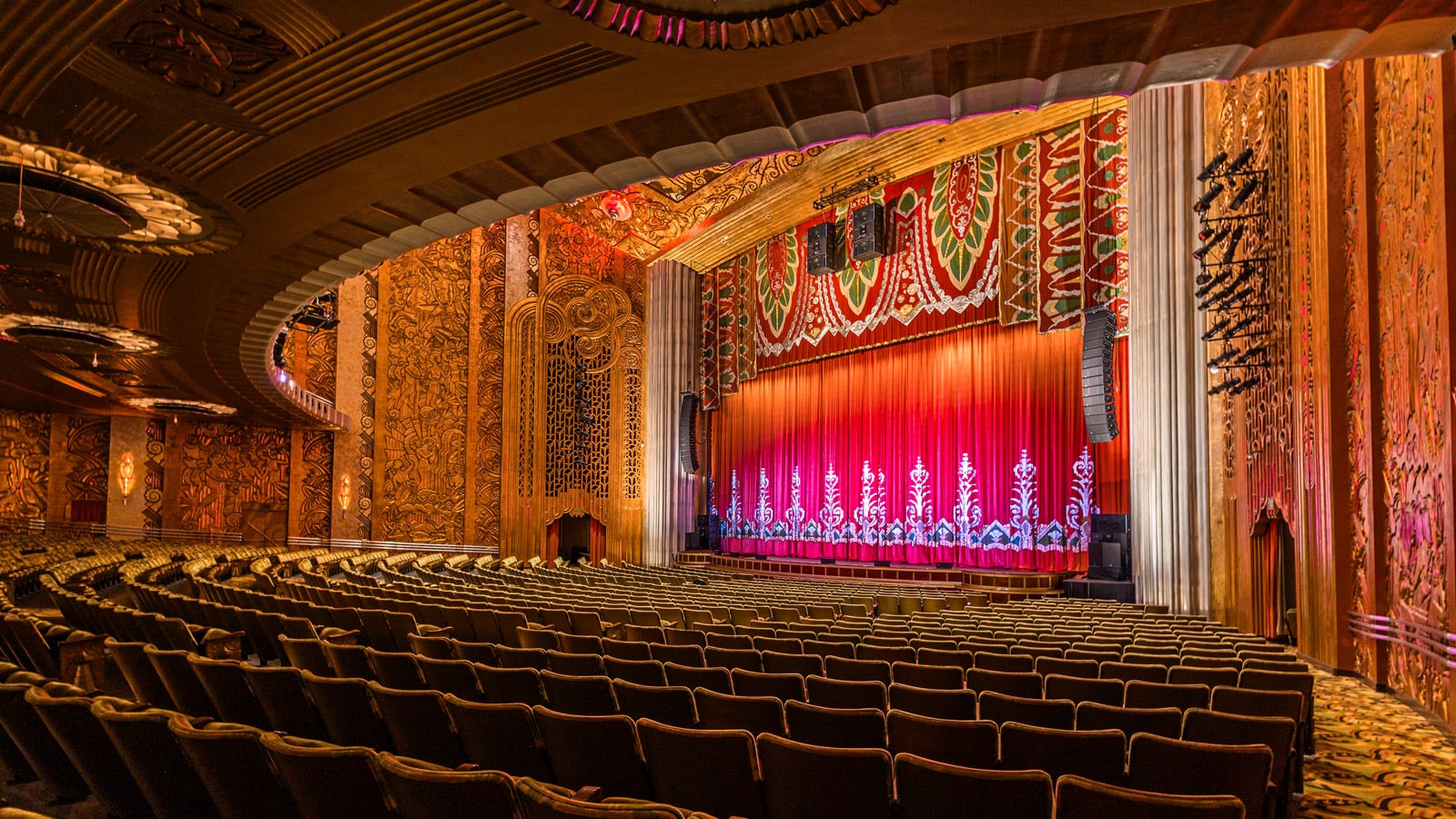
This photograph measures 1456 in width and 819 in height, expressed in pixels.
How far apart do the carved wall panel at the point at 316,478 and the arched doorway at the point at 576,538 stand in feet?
17.6

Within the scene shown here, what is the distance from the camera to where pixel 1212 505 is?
10742 millimetres

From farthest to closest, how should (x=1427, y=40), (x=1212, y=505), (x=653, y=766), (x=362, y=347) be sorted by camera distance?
(x=362, y=347) → (x=1212, y=505) → (x=1427, y=40) → (x=653, y=766)

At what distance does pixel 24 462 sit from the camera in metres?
19.5

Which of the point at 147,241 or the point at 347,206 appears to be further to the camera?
the point at 147,241

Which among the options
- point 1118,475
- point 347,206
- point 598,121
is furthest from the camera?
point 1118,475

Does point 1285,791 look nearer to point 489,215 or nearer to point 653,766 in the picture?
point 653,766

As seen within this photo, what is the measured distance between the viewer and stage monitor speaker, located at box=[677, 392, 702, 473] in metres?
19.6

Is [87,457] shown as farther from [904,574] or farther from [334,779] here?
[334,779]

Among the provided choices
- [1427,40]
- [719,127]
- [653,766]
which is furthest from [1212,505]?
[653,766]

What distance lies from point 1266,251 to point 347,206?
31.1 feet

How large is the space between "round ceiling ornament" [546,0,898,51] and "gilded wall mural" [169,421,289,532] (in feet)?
66.3

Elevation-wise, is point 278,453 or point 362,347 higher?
point 362,347

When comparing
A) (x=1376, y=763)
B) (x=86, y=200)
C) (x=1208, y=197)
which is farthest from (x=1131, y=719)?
(x=1208, y=197)

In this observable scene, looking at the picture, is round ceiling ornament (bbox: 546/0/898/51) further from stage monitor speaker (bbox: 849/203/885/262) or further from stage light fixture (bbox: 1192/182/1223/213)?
stage monitor speaker (bbox: 849/203/885/262)
